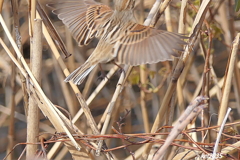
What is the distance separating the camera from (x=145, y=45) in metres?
1.54

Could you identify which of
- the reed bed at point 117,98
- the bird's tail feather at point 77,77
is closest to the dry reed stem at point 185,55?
the reed bed at point 117,98

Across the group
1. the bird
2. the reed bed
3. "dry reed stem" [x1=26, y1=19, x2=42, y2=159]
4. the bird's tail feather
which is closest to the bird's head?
the bird

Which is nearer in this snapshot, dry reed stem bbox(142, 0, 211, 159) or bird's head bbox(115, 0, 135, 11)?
dry reed stem bbox(142, 0, 211, 159)

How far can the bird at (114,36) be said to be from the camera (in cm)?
144

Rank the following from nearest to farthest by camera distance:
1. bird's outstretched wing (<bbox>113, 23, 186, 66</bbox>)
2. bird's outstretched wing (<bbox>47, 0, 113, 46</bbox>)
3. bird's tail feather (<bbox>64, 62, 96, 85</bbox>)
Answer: bird's outstretched wing (<bbox>113, 23, 186, 66</bbox>) → bird's tail feather (<bbox>64, 62, 96, 85</bbox>) → bird's outstretched wing (<bbox>47, 0, 113, 46</bbox>)

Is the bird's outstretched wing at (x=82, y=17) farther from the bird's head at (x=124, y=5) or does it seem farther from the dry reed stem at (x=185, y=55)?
the dry reed stem at (x=185, y=55)

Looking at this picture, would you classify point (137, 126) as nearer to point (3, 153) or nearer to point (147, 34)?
point (3, 153)

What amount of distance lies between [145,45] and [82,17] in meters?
0.47

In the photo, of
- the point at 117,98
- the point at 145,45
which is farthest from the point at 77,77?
the point at 145,45

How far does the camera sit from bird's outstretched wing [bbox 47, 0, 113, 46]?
1780 millimetres

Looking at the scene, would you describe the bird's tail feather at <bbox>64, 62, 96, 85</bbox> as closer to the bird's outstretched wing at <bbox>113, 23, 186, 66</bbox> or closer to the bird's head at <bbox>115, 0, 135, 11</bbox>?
the bird's outstretched wing at <bbox>113, 23, 186, 66</bbox>

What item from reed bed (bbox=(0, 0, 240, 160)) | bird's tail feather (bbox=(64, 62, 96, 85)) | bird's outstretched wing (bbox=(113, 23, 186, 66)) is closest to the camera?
reed bed (bbox=(0, 0, 240, 160))

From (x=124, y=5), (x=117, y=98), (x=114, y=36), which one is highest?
(x=124, y=5)

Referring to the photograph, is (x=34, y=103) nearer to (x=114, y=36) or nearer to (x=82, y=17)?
(x=114, y=36)
